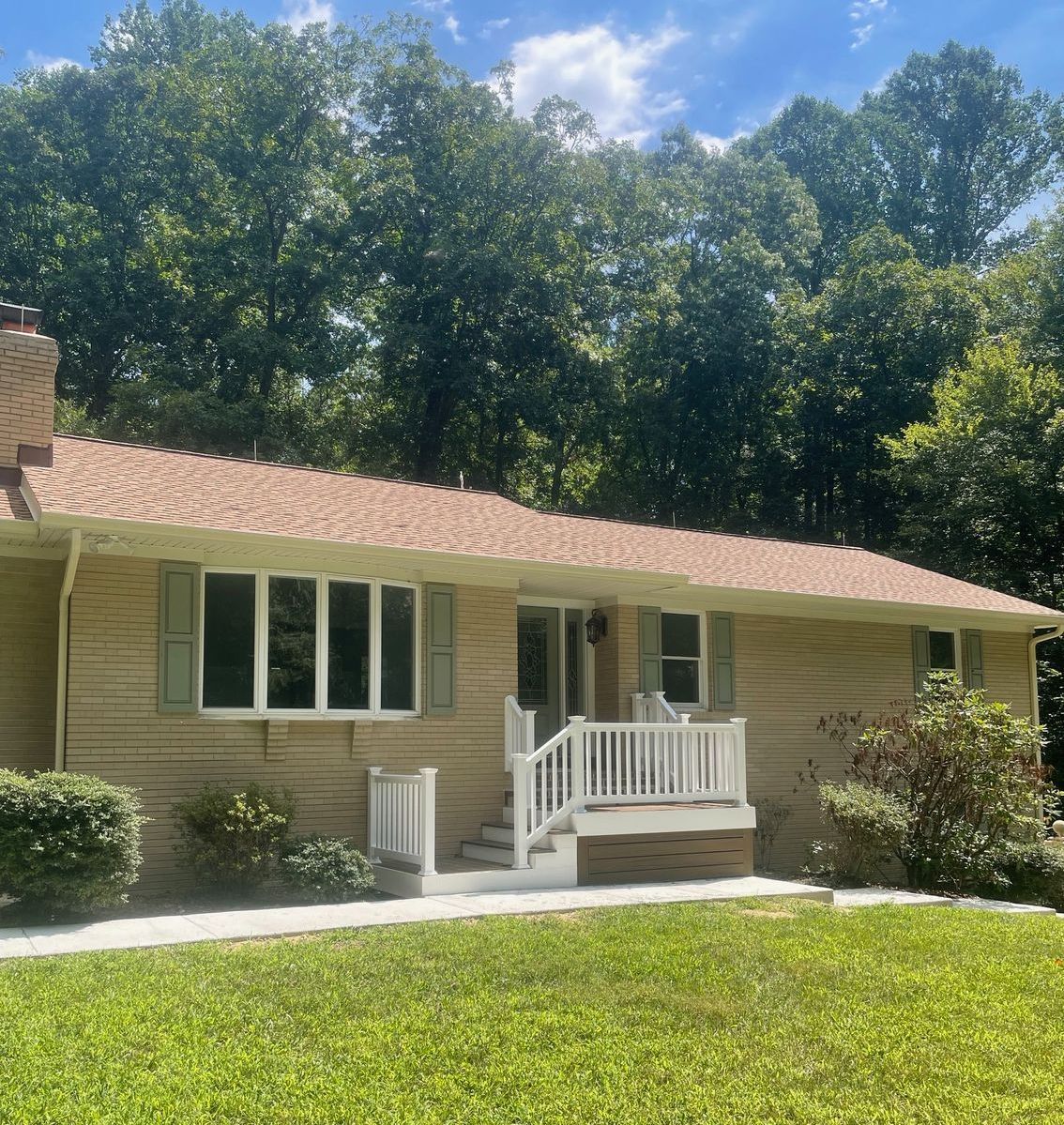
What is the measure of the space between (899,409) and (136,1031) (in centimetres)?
3079

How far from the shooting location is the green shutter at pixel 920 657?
655 inches

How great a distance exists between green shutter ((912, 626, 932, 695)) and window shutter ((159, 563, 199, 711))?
10639 mm

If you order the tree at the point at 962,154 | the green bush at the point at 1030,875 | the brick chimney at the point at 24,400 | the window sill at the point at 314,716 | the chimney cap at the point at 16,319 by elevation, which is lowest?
the green bush at the point at 1030,875

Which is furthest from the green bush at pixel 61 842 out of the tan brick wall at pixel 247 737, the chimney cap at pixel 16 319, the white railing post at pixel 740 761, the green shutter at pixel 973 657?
the green shutter at pixel 973 657

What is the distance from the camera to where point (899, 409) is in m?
32.8

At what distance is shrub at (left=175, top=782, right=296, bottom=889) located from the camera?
32.3 feet

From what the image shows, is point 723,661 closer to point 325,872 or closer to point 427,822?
point 427,822

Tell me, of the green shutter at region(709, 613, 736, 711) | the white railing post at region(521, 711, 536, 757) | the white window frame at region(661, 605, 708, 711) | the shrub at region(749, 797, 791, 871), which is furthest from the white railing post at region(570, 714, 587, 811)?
the shrub at region(749, 797, 791, 871)

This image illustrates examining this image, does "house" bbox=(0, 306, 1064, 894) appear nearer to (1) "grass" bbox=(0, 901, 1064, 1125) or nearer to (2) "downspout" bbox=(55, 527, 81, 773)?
(2) "downspout" bbox=(55, 527, 81, 773)

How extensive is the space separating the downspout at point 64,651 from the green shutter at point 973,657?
502 inches

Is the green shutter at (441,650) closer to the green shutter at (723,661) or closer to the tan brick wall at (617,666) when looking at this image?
the tan brick wall at (617,666)

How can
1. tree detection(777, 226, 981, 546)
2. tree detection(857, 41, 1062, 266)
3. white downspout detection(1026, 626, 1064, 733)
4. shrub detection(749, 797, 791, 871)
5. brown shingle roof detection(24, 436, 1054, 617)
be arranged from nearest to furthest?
1. brown shingle roof detection(24, 436, 1054, 617)
2. shrub detection(749, 797, 791, 871)
3. white downspout detection(1026, 626, 1064, 733)
4. tree detection(777, 226, 981, 546)
5. tree detection(857, 41, 1062, 266)

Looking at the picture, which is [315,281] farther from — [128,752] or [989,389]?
[128,752]

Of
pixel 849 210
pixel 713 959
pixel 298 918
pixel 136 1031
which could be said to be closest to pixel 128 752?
pixel 298 918
